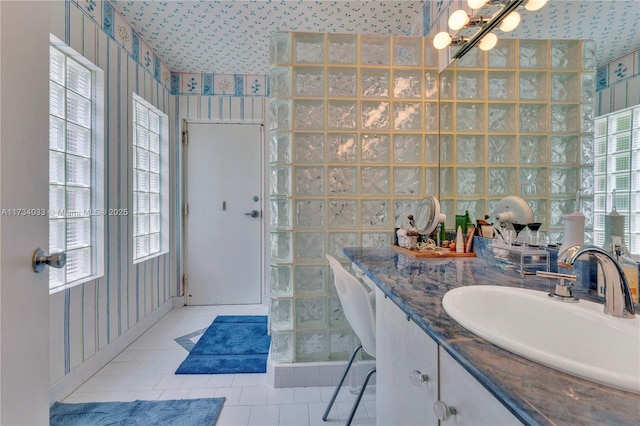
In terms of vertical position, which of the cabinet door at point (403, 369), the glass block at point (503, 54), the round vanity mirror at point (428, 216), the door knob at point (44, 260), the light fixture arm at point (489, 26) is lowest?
the cabinet door at point (403, 369)

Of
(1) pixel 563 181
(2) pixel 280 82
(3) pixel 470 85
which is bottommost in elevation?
(1) pixel 563 181

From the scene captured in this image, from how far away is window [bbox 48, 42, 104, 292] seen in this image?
1.59 metres

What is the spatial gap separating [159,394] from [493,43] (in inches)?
94.8

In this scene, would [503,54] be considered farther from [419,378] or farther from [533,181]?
[419,378]

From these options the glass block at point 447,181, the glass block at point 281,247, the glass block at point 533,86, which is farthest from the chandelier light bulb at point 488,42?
the glass block at point 281,247

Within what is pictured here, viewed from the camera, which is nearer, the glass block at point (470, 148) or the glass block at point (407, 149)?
the glass block at point (470, 148)

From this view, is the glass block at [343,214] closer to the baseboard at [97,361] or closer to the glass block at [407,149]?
the glass block at [407,149]

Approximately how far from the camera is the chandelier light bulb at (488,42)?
129 cm

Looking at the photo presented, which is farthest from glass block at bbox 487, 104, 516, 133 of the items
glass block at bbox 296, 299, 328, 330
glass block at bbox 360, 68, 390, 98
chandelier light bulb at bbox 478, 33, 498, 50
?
glass block at bbox 296, 299, 328, 330

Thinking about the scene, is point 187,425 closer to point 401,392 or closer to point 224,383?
point 224,383

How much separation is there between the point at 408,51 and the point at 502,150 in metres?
0.87

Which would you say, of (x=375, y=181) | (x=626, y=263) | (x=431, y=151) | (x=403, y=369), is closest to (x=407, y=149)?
(x=431, y=151)

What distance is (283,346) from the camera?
1.71 meters

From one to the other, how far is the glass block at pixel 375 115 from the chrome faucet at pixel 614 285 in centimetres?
127
